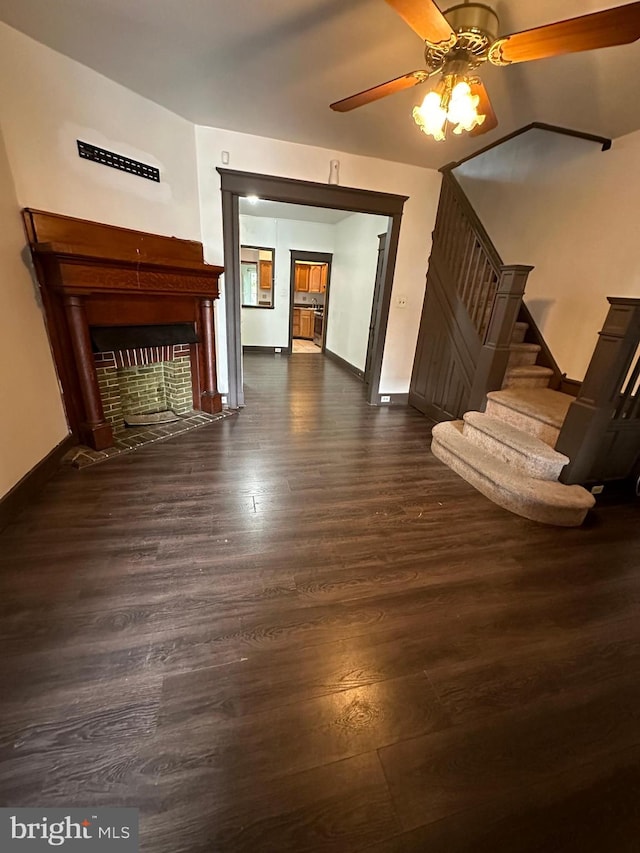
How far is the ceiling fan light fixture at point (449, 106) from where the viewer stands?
1.53 meters

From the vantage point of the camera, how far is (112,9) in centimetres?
183

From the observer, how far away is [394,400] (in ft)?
15.2

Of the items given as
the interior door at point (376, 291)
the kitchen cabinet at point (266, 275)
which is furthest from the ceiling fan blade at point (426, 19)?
the kitchen cabinet at point (266, 275)

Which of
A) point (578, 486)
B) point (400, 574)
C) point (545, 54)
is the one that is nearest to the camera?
point (545, 54)

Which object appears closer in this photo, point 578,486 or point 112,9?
point 112,9

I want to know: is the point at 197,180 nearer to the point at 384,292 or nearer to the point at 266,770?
the point at 384,292

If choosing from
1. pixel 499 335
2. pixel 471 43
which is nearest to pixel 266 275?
pixel 499 335

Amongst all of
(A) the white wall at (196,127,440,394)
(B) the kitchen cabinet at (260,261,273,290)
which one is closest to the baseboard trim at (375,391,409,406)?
(A) the white wall at (196,127,440,394)

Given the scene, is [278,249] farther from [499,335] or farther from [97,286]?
[499,335]

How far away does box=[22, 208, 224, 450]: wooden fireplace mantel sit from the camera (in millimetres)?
2383

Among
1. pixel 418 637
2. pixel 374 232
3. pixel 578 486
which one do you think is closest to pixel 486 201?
pixel 374 232

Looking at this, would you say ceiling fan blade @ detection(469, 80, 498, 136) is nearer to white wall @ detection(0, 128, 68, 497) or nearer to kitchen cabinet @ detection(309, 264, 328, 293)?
white wall @ detection(0, 128, 68, 497)

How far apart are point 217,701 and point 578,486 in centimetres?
253

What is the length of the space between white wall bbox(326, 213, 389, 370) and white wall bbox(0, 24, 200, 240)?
305 cm
